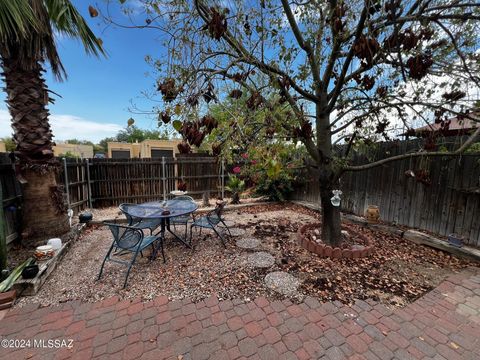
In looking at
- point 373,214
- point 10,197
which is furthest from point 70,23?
point 373,214

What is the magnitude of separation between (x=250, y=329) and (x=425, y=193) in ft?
13.6

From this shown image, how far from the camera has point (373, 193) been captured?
4.86 m

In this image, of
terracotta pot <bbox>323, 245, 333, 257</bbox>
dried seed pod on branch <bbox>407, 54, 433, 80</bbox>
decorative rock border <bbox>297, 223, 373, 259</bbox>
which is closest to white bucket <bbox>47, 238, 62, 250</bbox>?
decorative rock border <bbox>297, 223, 373, 259</bbox>

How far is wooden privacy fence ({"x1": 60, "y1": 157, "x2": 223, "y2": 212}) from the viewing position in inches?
218

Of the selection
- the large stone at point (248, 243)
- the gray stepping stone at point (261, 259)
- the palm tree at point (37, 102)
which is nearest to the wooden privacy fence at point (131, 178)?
the palm tree at point (37, 102)

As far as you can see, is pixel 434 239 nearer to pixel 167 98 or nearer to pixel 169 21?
pixel 167 98

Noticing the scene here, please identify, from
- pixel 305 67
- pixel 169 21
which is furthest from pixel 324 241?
pixel 169 21

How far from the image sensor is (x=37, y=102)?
3434mm

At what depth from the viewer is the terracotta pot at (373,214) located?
454 centimetres

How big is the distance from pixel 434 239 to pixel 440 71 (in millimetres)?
2699

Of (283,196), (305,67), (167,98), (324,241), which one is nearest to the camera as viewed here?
(167,98)

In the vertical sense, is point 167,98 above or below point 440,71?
below

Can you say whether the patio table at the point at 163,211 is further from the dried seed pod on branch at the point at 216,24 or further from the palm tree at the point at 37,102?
the dried seed pod on branch at the point at 216,24

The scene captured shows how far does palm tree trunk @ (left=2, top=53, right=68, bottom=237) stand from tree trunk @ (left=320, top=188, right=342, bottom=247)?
181 inches
